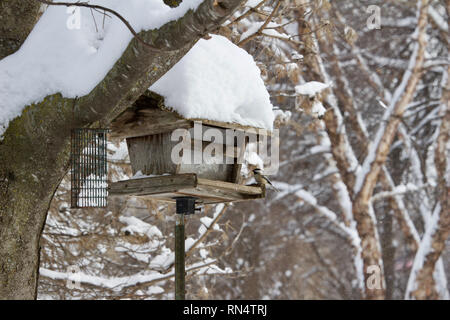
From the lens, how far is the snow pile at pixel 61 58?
2922 mm

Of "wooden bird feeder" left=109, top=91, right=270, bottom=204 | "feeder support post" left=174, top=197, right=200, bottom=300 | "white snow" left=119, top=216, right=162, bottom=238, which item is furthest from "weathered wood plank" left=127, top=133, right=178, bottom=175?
"white snow" left=119, top=216, right=162, bottom=238

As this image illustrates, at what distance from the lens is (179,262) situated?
3279 millimetres

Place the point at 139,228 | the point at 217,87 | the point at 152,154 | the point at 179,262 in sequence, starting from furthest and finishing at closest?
the point at 139,228 < the point at 152,154 < the point at 217,87 < the point at 179,262

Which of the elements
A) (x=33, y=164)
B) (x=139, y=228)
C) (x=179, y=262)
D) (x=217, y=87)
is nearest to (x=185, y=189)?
(x=179, y=262)

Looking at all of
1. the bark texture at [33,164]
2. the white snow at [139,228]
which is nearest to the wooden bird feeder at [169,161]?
the bark texture at [33,164]

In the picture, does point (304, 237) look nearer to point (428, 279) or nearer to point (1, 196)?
point (428, 279)

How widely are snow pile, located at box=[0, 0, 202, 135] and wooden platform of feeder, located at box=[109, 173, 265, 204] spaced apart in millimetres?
699

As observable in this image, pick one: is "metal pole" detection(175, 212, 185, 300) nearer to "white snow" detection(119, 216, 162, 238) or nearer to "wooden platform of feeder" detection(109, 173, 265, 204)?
"wooden platform of feeder" detection(109, 173, 265, 204)

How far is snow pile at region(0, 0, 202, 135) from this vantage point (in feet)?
9.59

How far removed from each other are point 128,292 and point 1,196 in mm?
2894

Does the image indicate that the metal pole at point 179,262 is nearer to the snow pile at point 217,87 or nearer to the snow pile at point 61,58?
the snow pile at point 217,87

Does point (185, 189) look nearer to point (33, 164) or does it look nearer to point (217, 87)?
point (217, 87)

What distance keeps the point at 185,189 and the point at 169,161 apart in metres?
0.24

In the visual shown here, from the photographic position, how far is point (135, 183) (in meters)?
3.57
